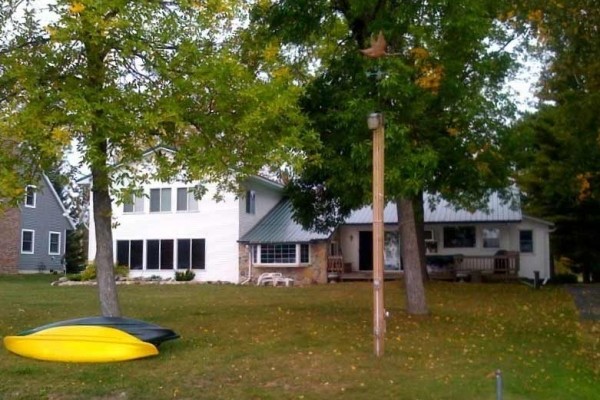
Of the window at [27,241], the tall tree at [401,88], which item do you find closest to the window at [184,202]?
the window at [27,241]

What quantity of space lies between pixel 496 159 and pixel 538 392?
35.8 ft

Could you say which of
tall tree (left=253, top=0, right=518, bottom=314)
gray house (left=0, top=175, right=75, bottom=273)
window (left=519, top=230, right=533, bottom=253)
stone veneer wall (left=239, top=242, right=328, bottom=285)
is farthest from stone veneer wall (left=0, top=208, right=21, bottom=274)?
tall tree (left=253, top=0, right=518, bottom=314)

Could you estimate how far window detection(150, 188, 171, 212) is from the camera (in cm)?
3425

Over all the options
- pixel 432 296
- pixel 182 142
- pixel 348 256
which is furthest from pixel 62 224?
pixel 182 142

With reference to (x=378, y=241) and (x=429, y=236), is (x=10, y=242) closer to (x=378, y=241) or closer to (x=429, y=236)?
(x=429, y=236)

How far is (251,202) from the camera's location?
34531 millimetres

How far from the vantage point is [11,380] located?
31.8 feet

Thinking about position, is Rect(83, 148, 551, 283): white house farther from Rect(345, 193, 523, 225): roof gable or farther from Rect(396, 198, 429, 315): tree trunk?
Rect(396, 198, 429, 315): tree trunk

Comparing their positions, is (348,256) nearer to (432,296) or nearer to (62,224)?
(432,296)

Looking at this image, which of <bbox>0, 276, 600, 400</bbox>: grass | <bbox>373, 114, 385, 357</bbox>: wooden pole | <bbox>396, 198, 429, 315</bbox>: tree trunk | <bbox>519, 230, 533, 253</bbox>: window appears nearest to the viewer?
<bbox>0, 276, 600, 400</bbox>: grass

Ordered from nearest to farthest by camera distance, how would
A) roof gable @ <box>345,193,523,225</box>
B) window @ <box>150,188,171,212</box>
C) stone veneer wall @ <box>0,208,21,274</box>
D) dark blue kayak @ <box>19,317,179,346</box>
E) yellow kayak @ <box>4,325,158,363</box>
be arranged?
yellow kayak @ <box>4,325,158,363</box>
dark blue kayak @ <box>19,317,179,346</box>
roof gable @ <box>345,193,523,225</box>
window @ <box>150,188,171,212</box>
stone veneer wall @ <box>0,208,21,274</box>

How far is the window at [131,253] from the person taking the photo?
3444 centimetres

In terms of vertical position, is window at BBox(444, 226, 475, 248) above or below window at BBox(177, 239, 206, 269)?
above

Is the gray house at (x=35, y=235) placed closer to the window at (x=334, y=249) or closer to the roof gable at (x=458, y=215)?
the window at (x=334, y=249)
